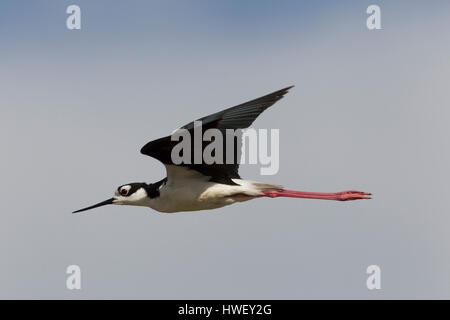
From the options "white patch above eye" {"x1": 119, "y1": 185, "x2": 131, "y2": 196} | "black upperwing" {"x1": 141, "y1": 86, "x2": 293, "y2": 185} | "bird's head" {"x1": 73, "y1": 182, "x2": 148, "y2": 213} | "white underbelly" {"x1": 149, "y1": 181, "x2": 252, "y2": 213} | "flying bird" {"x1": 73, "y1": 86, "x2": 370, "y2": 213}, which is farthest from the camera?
"white patch above eye" {"x1": 119, "y1": 185, "x2": 131, "y2": 196}

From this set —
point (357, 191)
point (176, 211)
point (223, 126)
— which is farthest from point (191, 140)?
point (357, 191)

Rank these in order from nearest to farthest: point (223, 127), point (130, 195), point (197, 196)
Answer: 1. point (223, 127)
2. point (197, 196)
3. point (130, 195)

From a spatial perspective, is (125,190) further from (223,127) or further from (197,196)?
(223,127)

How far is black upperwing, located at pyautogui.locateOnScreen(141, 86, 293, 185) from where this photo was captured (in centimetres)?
1224

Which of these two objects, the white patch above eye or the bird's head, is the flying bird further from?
the white patch above eye

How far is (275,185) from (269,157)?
536mm

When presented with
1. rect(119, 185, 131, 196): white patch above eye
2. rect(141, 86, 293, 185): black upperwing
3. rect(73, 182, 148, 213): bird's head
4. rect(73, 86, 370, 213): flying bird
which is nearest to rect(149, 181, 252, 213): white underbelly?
rect(73, 86, 370, 213): flying bird

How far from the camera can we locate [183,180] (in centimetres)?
1328

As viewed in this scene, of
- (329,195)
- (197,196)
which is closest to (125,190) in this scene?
(197,196)

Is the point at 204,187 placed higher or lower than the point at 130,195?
higher

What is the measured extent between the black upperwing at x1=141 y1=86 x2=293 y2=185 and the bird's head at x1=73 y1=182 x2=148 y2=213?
853 millimetres

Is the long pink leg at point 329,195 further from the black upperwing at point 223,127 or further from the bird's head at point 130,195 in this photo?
the bird's head at point 130,195

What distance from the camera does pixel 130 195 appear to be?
45.3 feet

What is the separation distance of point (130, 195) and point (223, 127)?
Answer: 210 cm
